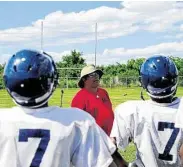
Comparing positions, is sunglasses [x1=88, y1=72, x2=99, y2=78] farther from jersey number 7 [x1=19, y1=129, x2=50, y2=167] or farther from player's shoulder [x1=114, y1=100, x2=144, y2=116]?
jersey number 7 [x1=19, y1=129, x2=50, y2=167]

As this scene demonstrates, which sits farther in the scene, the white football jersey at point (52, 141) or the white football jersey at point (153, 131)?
the white football jersey at point (153, 131)

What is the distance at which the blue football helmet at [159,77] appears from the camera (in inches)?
149

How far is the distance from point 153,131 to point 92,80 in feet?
10.7

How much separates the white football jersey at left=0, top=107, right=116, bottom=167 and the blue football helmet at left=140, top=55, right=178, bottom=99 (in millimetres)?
1052

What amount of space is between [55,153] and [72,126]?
176 millimetres

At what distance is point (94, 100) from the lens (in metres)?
6.59

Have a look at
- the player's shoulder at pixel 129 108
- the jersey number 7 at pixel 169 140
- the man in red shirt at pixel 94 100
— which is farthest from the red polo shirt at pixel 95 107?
the jersey number 7 at pixel 169 140

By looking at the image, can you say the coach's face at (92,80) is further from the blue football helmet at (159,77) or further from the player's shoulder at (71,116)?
the player's shoulder at (71,116)

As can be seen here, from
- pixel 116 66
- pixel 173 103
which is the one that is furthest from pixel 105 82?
pixel 173 103

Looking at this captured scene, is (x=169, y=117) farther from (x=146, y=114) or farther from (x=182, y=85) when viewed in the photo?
(x=182, y=85)

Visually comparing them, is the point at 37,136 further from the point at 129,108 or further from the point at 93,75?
the point at 93,75

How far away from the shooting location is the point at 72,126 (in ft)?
9.20

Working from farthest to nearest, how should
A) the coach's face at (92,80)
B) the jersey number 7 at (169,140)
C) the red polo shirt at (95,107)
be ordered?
the coach's face at (92,80) → the red polo shirt at (95,107) → the jersey number 7 at (169,140)

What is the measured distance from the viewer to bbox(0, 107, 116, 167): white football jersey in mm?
2777
